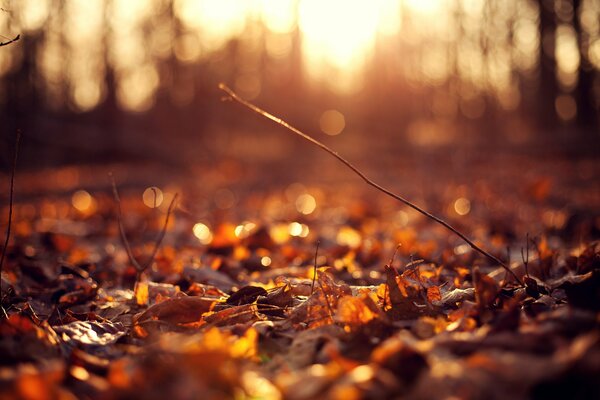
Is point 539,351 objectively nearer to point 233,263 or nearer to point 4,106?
point 233,263

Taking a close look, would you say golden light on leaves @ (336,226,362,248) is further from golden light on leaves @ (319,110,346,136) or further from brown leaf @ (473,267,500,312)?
golden light on leaves @ (319,110,346,136)

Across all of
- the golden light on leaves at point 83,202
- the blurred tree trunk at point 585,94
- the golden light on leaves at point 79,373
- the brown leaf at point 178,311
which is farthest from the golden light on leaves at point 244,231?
the blurred tree trunk at point 585,94

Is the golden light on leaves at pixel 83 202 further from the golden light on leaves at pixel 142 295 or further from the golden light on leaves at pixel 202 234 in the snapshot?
the golden light on leaves at pixel 142 295

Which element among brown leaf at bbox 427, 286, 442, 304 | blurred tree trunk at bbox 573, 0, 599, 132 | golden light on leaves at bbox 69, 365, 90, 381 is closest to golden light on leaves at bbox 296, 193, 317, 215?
brown leaf at bbox 427, 286, 442, 304

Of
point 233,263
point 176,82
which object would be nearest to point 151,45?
point 176,82

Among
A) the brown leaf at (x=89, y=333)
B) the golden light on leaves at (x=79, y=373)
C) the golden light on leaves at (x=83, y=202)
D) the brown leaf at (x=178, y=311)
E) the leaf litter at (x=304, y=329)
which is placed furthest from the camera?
the golden light on leaves at (x=83, y=202)

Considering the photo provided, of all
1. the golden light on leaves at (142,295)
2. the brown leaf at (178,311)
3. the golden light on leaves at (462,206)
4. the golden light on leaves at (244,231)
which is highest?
the brown leaf at (178,311)
